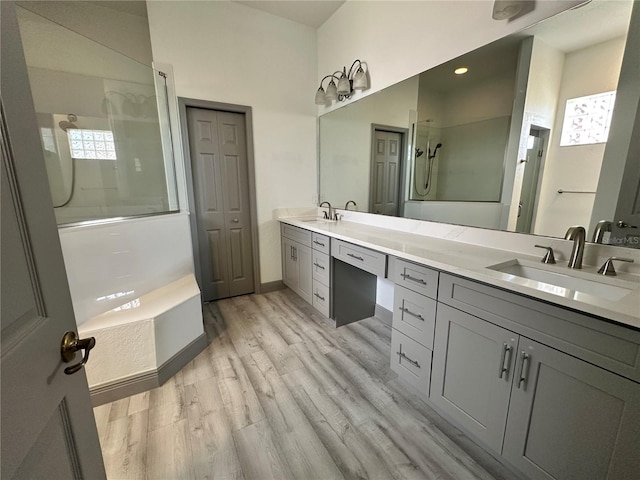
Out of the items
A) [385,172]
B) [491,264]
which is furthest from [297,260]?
[491,264]

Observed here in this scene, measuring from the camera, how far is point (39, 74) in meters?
2.03

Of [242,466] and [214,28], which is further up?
[214,28]

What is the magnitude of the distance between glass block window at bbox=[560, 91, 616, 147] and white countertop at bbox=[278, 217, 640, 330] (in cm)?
61

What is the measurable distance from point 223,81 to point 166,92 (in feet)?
1.83

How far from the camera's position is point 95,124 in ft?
7.06

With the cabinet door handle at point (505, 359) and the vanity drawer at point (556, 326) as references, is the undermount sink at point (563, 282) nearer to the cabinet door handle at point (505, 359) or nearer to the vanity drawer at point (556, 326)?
the vanity drawer at point (556, 326)

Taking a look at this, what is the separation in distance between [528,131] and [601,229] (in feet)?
2.09

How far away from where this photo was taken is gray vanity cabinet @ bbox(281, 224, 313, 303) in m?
2.76

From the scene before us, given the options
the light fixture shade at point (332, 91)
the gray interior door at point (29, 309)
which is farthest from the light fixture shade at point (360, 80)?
the gray interior door at point (29, 309)

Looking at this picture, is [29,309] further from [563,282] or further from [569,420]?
[563,282]

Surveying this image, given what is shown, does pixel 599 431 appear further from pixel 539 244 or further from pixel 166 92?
pixel 166 92

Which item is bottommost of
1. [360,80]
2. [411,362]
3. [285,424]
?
[285,424]

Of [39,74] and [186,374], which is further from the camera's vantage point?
[39,74]

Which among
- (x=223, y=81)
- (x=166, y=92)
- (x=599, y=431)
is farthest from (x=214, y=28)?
(x=599, y=431)
